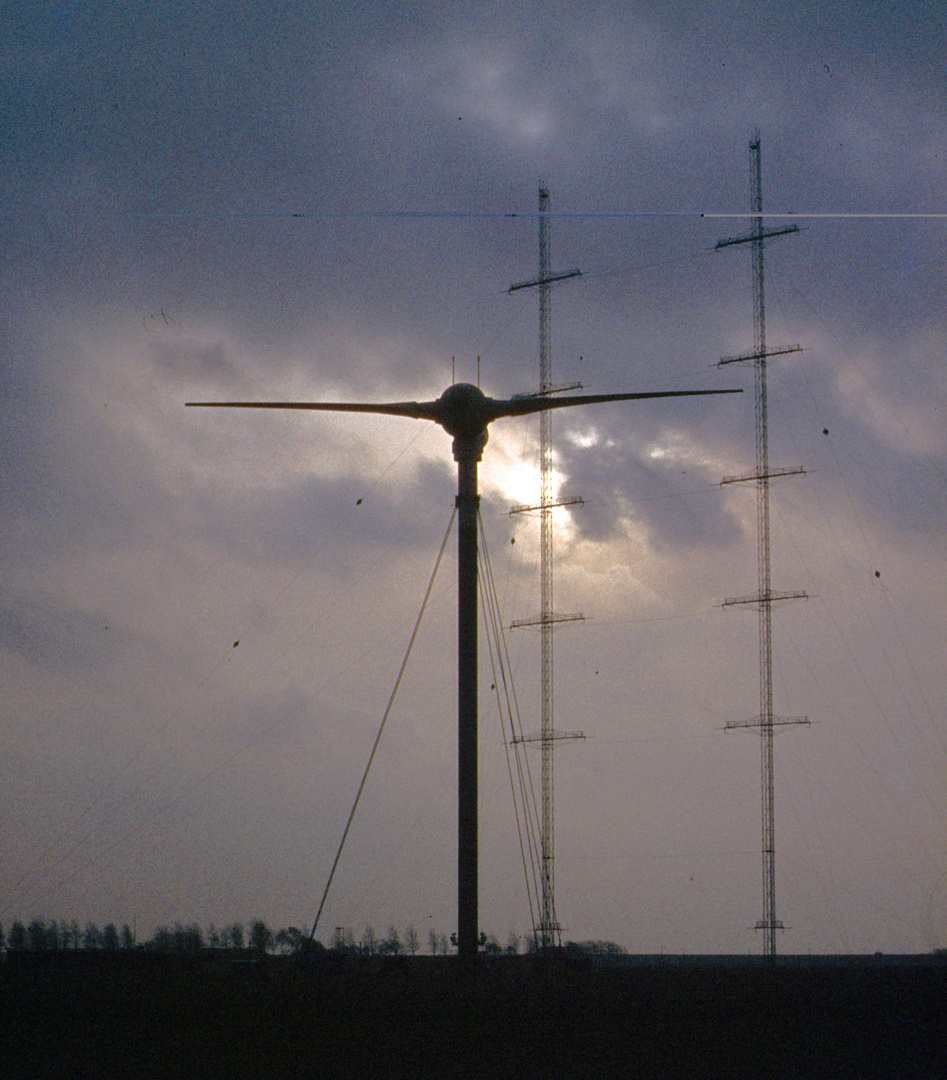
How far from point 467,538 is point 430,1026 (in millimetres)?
19588

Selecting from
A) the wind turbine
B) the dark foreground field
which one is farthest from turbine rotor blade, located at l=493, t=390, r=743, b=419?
the dark foreground field

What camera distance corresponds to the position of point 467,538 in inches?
2173

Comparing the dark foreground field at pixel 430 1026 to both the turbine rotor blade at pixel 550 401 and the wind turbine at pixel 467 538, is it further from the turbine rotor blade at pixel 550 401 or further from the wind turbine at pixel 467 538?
the turbine rotor blade at pixel 550 401

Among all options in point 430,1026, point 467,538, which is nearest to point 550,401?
point 467,538

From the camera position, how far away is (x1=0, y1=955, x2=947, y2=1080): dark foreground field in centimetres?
3953

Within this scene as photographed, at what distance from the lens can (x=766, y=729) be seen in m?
88.6

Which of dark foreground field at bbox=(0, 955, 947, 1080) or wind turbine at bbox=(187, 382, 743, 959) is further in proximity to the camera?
wind turbine at bbox=(187, 382, 743, 959)

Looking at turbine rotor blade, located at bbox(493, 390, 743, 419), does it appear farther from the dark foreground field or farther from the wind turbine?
the dark foreground field

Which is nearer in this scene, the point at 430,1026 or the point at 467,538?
the point at 430,1026

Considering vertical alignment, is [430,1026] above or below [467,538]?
below

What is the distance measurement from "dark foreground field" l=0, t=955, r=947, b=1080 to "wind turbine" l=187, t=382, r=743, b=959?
4001mm

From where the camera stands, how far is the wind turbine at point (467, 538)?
52781mm

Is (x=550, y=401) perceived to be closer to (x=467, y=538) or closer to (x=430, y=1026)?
(x=467, y=538)

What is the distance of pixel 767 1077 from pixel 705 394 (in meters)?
29.4
